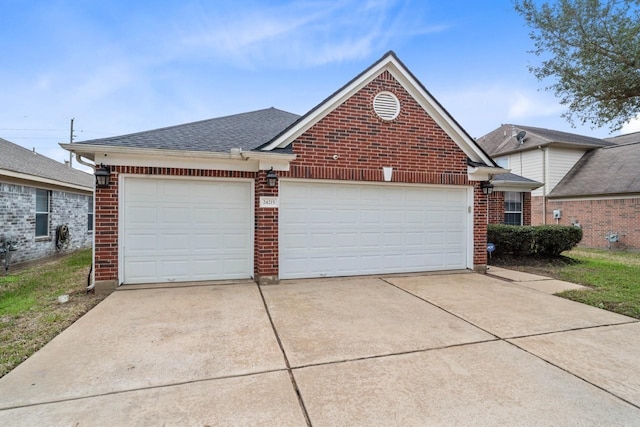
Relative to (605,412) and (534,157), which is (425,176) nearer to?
(605,412)

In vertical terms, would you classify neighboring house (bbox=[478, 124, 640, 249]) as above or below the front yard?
above

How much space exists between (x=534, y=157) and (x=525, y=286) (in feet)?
46.7

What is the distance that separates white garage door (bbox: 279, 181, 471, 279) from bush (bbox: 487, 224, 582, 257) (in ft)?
9.40

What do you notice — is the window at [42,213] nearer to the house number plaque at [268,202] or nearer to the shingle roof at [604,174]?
the house number plaque at [268,202]

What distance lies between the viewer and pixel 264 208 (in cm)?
676

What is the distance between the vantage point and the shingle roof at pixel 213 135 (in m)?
6.61

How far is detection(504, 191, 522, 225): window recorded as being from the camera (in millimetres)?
12446

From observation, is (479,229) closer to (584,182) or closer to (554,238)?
(554,238)

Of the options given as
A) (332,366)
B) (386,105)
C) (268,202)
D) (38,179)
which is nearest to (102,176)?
(268,202)

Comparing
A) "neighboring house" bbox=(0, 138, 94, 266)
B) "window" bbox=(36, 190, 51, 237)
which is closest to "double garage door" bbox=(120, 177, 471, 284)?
"neighboring house" bbox=(0, 138, 94, 266)

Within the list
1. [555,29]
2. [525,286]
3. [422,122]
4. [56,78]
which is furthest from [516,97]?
[56,78]

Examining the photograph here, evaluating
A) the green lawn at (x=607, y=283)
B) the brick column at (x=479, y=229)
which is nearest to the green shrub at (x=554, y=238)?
the green lawn at (x=607, y=283)

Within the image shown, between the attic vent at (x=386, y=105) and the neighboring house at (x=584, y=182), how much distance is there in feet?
41.1

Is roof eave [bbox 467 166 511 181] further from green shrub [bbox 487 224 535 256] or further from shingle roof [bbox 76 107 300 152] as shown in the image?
shingle roof [bbox 76 107 300 152]
